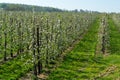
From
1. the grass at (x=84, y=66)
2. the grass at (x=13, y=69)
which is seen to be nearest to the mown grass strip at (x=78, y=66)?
the grass at (x=84, y=66)

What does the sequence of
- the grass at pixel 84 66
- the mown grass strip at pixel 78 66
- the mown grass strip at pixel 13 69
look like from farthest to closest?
the mown grass strip at pixel 78 66
the grass at pixel 84 66
the mown grass strip at pixel 13 69

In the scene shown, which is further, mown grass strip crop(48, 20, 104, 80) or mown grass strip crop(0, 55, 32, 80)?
mown grass strip crop(48, 20, 104, 80)

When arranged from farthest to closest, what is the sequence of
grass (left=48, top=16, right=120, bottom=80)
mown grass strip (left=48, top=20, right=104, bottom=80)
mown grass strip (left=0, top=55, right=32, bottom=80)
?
mown grass strip (left=48, top=20, right=104, bottom=80) < grass (left=48, top=16, right=120, bottom=80) < mown grass strip (left=0, top=55, right=32, bottom=80)

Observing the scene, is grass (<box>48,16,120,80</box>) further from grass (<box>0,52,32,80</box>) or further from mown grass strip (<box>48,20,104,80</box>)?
grass (<box>0,52,32,80</box>)

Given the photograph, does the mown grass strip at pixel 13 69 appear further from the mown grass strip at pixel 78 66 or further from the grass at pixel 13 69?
the mown grass strip at pixel 78 66

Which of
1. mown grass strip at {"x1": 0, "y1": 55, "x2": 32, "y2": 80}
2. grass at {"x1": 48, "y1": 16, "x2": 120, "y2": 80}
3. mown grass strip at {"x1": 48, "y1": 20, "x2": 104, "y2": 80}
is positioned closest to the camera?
mown grass strip at {"x1": 0, "y1": 55, "x2": 32, "y2": 80}

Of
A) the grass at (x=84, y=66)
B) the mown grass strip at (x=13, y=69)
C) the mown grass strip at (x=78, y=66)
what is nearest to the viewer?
the mown grass strip at (x=13, y=69)

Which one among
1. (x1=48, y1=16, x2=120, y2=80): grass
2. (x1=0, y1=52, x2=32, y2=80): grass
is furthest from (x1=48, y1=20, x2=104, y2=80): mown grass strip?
(x1=0, y1=52, x2=32, y2=80): grass

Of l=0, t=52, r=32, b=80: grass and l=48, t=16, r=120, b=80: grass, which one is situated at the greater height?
l=0, t=52, r=32, b=80: grass

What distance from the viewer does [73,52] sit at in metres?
82.7

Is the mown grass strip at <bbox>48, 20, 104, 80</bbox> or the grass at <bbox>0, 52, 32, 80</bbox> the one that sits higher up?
the grass at <bbox>0, 52, 32, 80</bbox>

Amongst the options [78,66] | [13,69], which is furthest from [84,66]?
[13,69]

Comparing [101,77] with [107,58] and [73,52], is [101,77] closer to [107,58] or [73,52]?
[107,58]

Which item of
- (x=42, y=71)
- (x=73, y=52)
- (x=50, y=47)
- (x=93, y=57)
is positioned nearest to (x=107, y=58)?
(x=93, y=57)
